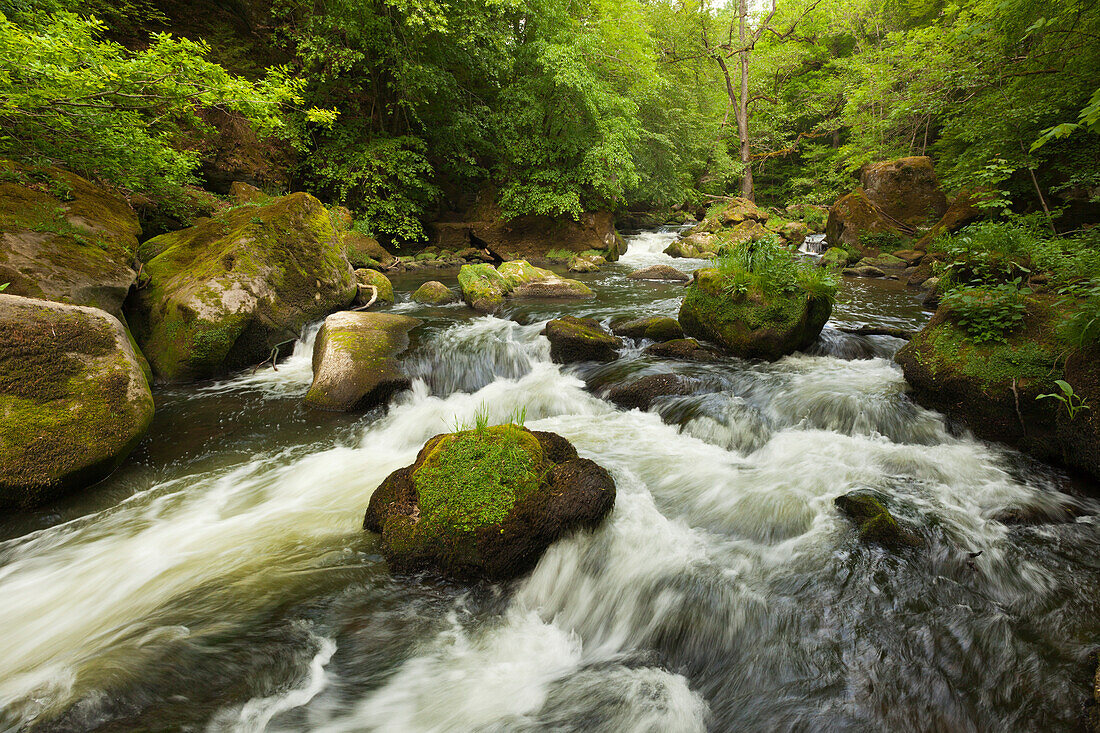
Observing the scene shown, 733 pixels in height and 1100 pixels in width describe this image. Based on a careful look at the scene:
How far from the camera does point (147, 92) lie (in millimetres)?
4855

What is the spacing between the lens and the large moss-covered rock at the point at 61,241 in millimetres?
4695

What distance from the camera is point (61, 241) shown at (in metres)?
5.09

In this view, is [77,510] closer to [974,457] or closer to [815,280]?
[974,457]

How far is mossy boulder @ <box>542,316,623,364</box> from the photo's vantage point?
257 inches

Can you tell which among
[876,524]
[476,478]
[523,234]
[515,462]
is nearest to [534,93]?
[523,234]

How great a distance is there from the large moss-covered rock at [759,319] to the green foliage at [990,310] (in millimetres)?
1674

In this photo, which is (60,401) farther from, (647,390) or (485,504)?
(647,390)

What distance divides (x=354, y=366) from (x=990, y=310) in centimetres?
726

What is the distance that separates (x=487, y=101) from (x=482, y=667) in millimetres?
18138

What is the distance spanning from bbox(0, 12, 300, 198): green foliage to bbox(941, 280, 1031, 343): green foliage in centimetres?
808

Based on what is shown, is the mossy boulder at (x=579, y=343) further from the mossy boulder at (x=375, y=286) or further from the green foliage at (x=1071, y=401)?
the mossy boulder at (x=375, y=286)

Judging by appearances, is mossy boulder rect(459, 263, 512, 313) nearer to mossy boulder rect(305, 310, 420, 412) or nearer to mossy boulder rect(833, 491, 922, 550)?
mossy boulder rect(305, 310, 420, 412)

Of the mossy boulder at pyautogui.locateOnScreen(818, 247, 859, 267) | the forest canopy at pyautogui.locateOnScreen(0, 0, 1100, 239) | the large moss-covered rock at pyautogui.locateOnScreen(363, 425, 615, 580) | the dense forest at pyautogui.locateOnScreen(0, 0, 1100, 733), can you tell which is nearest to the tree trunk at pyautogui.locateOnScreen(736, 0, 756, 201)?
the forest canopy at pyautogui.locateOnScreen(0, 0, 1100, 239)

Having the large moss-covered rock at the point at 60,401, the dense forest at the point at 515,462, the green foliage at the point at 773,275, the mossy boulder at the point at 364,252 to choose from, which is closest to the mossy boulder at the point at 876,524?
the dense forest at the point at 515,462
